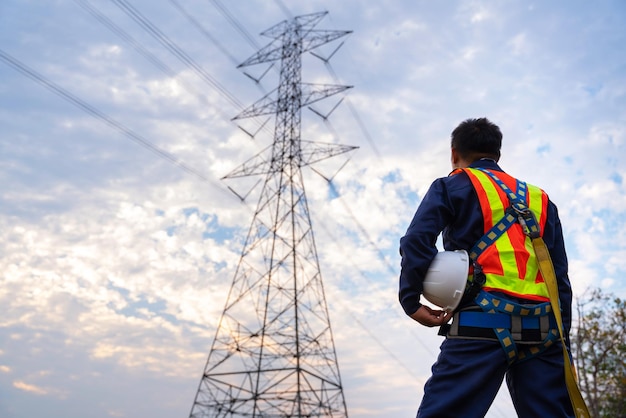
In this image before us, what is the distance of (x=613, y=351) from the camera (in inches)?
1131

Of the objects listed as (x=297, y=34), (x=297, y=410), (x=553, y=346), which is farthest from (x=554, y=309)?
(x=297, y=34)

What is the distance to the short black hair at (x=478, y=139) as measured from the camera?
3529 mm

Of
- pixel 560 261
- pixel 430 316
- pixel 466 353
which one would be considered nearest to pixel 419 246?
pixel 430 316

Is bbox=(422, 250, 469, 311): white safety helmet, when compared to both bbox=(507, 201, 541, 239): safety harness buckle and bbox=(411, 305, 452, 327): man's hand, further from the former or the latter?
bbox=(507, 201, 541, 239): safety harness buckle

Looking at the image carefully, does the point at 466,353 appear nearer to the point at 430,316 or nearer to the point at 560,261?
the point at 430,316

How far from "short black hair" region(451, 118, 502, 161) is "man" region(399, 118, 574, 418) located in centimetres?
20

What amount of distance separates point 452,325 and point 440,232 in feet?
1.41

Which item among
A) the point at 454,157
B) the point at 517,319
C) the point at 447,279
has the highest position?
the point at 454,157

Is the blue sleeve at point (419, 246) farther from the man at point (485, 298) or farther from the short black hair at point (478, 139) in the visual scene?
the short black hair at point (478, 139)

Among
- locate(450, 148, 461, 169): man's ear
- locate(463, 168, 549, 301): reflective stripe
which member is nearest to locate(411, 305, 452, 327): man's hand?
locate(463, 168, 549, 301): reflective stripe

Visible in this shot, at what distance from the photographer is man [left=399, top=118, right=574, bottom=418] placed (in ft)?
9.70

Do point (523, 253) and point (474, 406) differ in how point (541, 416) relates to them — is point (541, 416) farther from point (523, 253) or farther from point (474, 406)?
point (523, 253)

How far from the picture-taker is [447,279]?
304 cm

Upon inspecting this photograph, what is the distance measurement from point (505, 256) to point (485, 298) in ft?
0.71
